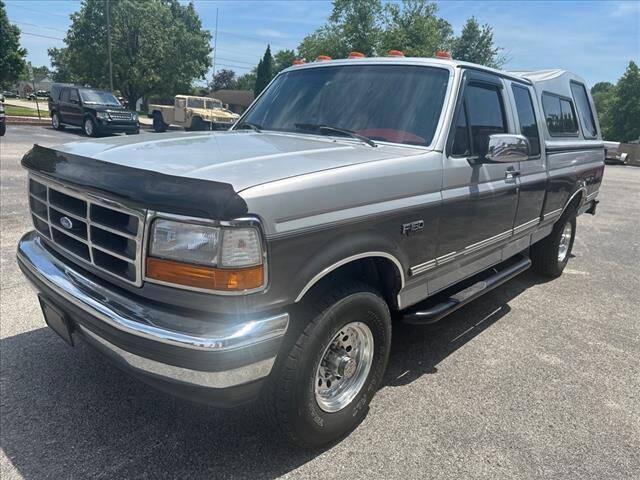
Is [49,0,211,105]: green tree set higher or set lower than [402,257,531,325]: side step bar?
higher

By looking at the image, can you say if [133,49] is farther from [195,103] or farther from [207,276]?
[207,276]

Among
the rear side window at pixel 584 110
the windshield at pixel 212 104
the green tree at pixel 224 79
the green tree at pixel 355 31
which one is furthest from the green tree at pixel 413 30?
the green tree at pixel 224 79

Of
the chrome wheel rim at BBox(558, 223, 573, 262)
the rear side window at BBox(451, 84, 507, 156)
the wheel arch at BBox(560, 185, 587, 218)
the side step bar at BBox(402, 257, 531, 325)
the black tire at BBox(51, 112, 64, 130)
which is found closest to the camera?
the side step bar at BBox(402, 257, 531, 325)

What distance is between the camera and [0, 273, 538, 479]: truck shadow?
2408 mm

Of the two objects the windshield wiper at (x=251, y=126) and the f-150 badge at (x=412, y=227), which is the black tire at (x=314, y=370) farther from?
the windshield wiper at (x=251, y=126)

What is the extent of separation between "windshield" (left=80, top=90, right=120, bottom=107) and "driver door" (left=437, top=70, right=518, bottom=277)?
1924cm

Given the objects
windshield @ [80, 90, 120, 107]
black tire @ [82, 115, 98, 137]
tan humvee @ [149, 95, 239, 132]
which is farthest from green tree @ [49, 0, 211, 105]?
black tire @ [82, 115, 98, 137]

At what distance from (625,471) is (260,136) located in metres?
2.96

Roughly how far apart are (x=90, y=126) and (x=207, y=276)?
65.5 ft

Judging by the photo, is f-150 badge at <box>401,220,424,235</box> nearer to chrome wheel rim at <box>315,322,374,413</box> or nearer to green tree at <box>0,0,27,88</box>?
chrome wheel rim at <box>315,322,374,413</box>

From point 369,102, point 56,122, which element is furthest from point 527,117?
point 56,122

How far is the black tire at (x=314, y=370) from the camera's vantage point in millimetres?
2275

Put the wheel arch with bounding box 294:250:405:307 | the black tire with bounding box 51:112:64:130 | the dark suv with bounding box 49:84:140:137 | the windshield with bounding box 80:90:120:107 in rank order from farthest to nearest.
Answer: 1. the black tire with bounding box 51:112:64:130
2. the windshield with bounding box 80:90:120:107
3. the dark suv with bounding box 49:84:140:137
4. the wheel arch with bounding box 294:250:405:307

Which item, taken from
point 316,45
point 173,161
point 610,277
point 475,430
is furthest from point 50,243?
point 316,45
